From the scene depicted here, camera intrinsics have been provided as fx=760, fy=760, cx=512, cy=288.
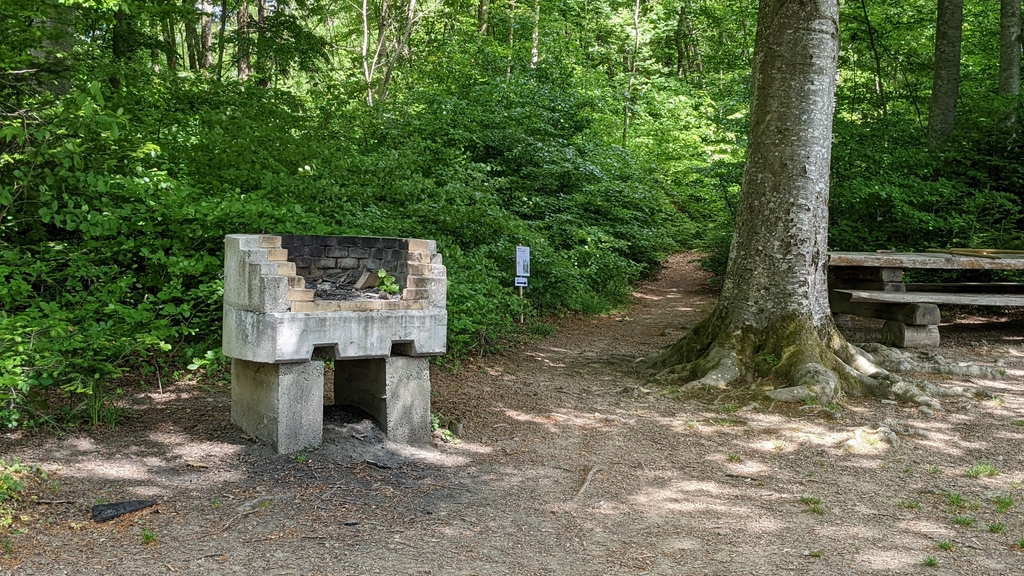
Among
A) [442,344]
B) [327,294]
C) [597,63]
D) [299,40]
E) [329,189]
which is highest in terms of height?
[597,63]

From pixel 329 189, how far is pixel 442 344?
9.10 ft

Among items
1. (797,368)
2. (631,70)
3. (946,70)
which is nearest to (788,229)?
(797,368)

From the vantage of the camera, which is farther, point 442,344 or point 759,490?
point 442,344

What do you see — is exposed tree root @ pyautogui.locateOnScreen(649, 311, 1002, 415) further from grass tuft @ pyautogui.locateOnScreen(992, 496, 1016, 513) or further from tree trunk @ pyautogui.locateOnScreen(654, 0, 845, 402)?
grass tuft @ pyautogui.locateOnScreen(992, 496, 1016, 513)

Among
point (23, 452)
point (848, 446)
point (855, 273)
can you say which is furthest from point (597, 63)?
point (23, 452)

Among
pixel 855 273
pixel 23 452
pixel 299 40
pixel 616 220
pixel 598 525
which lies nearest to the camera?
pixel 598 525

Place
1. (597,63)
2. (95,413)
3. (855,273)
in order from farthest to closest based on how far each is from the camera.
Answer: (597,63)
(855,273)
(95,413)

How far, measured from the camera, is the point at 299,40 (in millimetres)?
13398

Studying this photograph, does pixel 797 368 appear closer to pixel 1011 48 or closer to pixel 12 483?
pixel 12 483

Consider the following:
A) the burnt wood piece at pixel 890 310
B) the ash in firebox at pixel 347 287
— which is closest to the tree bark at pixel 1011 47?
the burnt wood piece at pixel 890 310

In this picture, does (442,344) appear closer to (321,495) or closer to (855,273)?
(321,495)

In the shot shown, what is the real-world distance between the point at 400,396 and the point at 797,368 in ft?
11.9

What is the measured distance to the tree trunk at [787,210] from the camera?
699cm

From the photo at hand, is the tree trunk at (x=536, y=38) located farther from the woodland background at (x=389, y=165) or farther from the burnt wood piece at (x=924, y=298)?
the burnt wood piece at (x=924, y=298)
